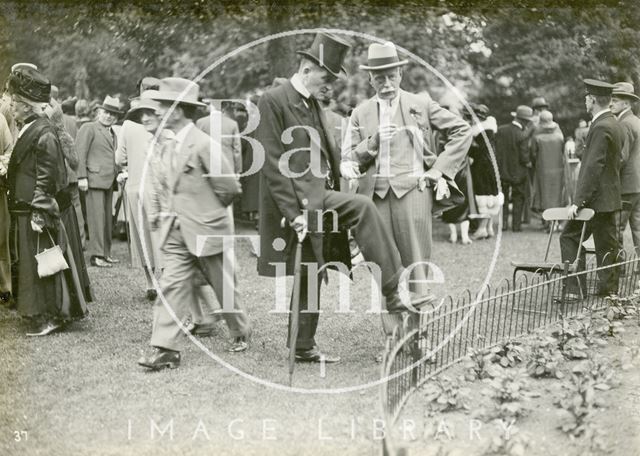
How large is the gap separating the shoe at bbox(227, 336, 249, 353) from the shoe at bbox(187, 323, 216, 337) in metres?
0.56

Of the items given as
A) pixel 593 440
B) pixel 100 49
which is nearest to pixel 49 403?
pixel 593 440

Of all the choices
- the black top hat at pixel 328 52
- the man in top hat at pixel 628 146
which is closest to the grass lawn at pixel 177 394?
the black top hat at pixel 328 52

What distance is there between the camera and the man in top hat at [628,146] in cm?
901

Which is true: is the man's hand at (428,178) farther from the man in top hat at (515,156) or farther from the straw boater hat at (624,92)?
the man in top hat at (515,156)

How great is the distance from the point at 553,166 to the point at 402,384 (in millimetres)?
10446

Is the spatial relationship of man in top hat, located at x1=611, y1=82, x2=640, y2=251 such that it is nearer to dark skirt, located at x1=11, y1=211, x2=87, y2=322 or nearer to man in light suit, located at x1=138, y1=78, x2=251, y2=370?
man in light suit, located at x1=138, y1=78, x2=251, y2=370

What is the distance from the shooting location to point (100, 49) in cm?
1152

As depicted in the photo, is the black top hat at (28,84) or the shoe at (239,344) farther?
the black top hat at (28,84)

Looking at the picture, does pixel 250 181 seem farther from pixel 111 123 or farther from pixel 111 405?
pixel 111 405

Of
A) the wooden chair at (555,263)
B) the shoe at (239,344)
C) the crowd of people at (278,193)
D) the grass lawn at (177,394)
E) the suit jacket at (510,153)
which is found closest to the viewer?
the grass lawn at (177,394)

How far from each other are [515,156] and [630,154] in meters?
6.03

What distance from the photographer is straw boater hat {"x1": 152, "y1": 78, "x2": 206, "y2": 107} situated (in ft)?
20.4

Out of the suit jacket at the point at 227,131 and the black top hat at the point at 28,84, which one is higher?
the black top hat at the point at 28,84

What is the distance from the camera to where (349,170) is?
6.25 m
